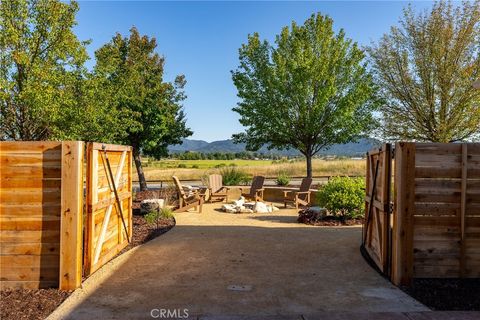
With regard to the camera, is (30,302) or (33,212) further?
(33,212)

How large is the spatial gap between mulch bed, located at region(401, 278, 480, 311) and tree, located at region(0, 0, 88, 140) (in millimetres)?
10126

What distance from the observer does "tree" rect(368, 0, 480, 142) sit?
53.0ft

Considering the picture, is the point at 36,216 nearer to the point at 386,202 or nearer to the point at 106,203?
the point at 106,203

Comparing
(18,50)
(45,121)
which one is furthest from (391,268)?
(18,50)

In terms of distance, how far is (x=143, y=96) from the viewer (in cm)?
1639

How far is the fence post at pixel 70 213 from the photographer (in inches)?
186

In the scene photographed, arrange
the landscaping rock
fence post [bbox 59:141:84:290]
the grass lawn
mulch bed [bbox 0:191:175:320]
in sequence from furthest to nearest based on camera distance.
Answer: the grass lawn < the landscaping rock < fence post [bbox 59:141:84:290] < mulch bed [bbox 0:191:175:320]


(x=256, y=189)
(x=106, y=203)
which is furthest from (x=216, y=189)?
(x=106, y=203)

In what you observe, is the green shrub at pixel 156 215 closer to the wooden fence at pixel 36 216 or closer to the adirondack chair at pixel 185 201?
the adirondack chair at pixel 185 201

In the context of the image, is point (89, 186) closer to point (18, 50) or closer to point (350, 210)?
point (350, 210)

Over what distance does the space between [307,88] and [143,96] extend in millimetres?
7478

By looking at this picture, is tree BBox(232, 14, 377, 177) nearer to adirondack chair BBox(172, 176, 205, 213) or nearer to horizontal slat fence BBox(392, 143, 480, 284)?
adirondack chair BBox(172, 176, 205, 213)

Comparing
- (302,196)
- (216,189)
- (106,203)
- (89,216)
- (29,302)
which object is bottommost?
(29,302)

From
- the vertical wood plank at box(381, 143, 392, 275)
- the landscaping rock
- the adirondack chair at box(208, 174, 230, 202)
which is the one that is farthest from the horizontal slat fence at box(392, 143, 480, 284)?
the adirondack chair at box(208, 174, 230, 202)
